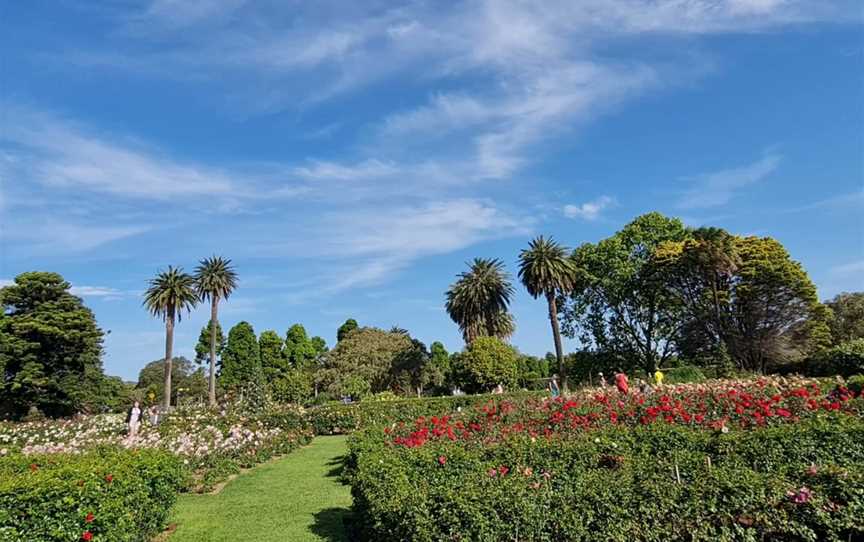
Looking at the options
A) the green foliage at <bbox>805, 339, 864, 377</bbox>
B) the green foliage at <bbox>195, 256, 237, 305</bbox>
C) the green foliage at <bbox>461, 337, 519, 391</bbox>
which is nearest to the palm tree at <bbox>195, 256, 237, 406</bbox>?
the green foliage at <bbox>195, 256, 237, 305</bbox>

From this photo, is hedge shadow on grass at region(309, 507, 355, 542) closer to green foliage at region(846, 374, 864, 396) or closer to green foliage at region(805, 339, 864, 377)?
green foliage at region(846, 374, 864, 396)

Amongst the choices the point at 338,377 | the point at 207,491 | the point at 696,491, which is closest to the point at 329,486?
the point at 207,491

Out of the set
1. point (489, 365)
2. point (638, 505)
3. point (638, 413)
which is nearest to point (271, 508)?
point (638, 505)

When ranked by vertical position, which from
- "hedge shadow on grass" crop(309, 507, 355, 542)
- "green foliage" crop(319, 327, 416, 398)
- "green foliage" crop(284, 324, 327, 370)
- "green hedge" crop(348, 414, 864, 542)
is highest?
"green foliage" crop(284, 324, 327, 370)

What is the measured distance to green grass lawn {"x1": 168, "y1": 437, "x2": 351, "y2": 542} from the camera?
8.20 metres

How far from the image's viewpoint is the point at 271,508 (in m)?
9.77

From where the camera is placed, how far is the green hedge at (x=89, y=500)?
19.1ft

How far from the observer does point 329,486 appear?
11305mm

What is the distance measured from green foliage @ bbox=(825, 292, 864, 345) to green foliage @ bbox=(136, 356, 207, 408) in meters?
57.2

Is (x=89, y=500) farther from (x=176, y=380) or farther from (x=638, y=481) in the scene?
(x=176, y=380)

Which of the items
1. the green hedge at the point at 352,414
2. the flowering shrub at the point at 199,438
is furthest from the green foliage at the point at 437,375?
the flowering shrub at the point at 199,438

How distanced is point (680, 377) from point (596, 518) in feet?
96.5

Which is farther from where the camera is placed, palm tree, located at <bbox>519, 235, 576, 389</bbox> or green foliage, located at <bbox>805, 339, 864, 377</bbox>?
palm tree, located at <bbox>519, 235, 576, 389</bbox>

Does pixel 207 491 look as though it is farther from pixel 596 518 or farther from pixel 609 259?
pixel 609 259
